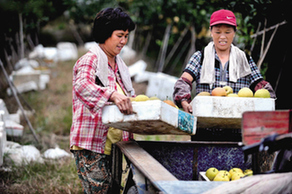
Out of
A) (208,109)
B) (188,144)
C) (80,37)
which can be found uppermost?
(80,37)

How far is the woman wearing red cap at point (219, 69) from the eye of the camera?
113 inches

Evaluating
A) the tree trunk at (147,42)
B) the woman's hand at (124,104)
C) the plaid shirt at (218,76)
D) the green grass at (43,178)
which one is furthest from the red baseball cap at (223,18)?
the tree trunk at (147,42)

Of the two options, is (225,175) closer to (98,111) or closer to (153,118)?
(153,118)

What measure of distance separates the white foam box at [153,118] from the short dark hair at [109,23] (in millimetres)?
604

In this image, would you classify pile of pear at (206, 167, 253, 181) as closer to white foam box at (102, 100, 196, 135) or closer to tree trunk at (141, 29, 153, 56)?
white foam box at (102, 100, 196, 135)

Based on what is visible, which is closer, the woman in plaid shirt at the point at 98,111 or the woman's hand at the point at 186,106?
the woman in plaid shirt at the point at 98,111

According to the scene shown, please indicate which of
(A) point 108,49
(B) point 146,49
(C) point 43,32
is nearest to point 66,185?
(A) point 108,49

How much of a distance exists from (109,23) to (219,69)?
962mm

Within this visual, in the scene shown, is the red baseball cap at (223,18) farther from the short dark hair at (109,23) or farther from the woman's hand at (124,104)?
the woman's hand at (124,104)

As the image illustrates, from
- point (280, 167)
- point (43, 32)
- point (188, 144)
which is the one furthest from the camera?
point (43, 32)

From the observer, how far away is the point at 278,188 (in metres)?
1.56

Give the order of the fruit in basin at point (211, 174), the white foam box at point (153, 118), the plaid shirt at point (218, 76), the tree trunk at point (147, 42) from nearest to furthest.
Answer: the white foam box at point (153, 118)
the fruit in basin at point (211, 174)
the plaid shirt at point (218, 76)
the tree trunk at point (147, 42)

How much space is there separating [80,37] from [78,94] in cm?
1295

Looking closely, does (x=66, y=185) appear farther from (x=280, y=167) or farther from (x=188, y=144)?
(x=280, y=167)
